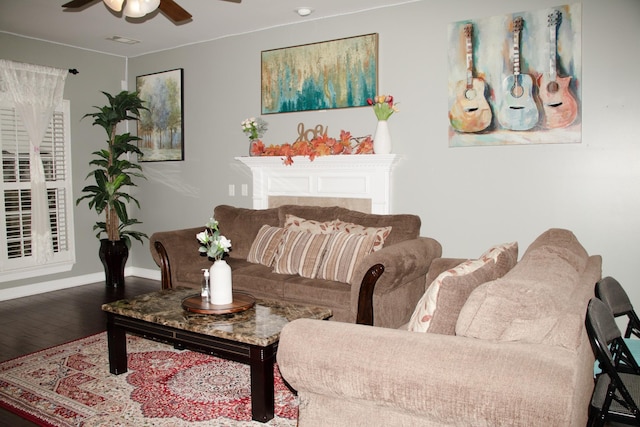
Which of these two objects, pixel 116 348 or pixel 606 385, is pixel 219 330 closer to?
pixel 116 348

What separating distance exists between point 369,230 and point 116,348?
1904 millimetres

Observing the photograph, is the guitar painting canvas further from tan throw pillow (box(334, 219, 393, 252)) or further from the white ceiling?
tan throw pillow (box(334, 219, 393, 252))

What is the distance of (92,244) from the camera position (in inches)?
229

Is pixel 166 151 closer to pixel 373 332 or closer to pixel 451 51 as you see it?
pixel 451 51

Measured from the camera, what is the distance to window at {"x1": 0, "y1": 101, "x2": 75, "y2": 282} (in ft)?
16.3

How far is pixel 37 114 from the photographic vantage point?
5145 millimetres

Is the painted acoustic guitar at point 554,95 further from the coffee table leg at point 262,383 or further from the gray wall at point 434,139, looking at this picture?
the coffee table leg at point 262,383

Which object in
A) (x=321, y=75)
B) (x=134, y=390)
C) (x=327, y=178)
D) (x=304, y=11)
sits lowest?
(x=134, y=390)

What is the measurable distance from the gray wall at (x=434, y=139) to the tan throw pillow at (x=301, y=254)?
0.88m

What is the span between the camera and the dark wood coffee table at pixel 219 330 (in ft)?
7.77

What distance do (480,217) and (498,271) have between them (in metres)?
1.80

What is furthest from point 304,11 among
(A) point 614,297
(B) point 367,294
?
(A) point 614,297

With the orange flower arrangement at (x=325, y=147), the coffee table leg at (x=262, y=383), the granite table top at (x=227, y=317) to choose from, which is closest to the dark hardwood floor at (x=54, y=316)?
the granite table top at (x=227, y=317)

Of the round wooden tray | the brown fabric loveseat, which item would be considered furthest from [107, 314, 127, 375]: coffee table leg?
the brown fabric loveseat
